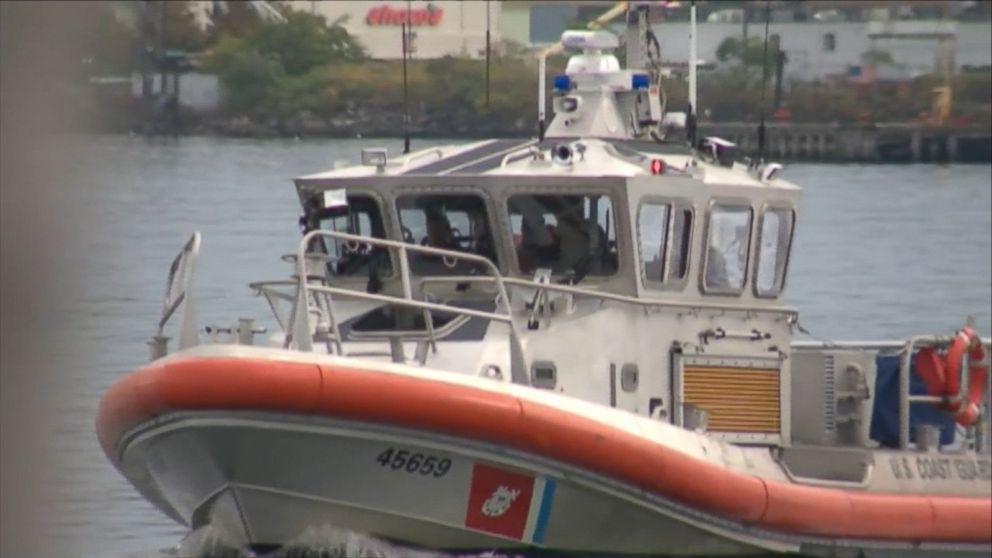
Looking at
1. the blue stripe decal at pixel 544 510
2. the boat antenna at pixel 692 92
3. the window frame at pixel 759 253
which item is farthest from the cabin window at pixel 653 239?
the blue stripe decal at pixel 544 510

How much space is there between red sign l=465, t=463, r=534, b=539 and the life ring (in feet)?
9.34

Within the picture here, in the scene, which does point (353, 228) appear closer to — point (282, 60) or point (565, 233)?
point (565, 233)

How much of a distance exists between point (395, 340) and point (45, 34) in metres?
1.98

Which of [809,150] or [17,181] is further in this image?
[809,150]

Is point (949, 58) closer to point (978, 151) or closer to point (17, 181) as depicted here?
point (978, 151)

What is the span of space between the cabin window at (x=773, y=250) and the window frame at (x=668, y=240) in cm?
45

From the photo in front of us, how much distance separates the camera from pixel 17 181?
1572cm

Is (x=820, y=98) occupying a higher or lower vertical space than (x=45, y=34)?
lower

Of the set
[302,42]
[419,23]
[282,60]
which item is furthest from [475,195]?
[419,23]

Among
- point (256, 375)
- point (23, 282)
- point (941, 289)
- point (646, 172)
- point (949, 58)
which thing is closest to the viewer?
point (256, 375)

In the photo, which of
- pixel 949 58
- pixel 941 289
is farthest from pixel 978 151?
pixel 941 289

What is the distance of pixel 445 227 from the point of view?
1526 centimetres

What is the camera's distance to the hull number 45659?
547 inches

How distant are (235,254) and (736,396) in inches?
774
